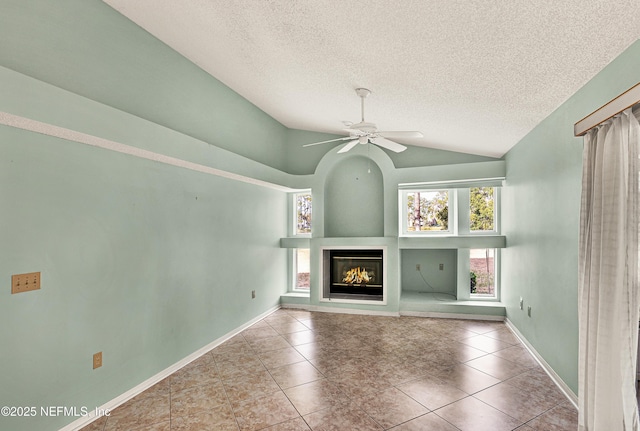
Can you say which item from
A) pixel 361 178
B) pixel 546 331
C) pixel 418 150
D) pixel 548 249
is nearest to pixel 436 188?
pixel 418 150

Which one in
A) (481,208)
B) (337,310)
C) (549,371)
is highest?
(481,208)

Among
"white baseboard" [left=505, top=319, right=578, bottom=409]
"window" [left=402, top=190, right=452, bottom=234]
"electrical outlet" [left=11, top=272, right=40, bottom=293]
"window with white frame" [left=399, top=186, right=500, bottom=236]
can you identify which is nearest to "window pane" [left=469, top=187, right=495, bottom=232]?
"window with white frame" [left=399, top=186, right=500, bottom=236]

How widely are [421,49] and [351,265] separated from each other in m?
4.02

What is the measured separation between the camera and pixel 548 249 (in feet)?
10.0

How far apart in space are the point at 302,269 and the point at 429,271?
2.42m

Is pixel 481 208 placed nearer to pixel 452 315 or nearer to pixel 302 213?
pixel 452 315

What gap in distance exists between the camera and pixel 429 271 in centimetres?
575

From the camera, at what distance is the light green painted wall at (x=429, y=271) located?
5641mm

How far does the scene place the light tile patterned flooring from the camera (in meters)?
2.40

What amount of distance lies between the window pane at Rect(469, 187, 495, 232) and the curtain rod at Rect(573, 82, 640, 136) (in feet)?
10.4

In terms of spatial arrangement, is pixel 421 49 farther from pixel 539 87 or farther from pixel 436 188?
pixel 436 188

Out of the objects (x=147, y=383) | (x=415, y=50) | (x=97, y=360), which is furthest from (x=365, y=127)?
(x=147, y=383)

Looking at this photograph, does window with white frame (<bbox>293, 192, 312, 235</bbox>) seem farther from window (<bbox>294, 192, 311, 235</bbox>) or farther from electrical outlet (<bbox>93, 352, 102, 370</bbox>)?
electrical outlet (<bbox>93, 352, 102, 370</bbox>)

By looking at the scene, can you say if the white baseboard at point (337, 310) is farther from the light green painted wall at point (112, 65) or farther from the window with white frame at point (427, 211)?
the light green painted wall at point (112, 65)
